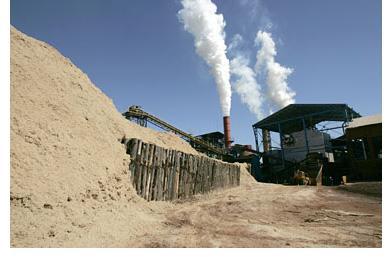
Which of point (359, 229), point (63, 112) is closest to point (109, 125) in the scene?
point (63, 112)

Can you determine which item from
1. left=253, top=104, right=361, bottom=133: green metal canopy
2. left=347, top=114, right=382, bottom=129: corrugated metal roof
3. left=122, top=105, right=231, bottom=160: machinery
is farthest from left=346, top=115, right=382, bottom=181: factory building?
left=122, top=105, right=231, bottom=160: machinery

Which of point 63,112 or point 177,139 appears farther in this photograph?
point 177,139

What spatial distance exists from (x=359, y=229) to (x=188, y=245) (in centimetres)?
→ 418

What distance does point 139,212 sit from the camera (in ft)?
27.4

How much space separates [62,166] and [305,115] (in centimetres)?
3172

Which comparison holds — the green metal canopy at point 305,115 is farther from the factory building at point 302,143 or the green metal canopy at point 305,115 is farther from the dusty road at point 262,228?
the dusty road at point 262,228

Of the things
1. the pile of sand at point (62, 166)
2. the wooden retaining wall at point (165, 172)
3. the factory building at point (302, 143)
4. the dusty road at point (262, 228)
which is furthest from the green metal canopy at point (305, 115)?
the pile of sand at point (62, 166)

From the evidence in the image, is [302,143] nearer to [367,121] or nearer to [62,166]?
[367,121]

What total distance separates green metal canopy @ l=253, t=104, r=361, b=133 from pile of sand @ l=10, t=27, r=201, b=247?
27.3 meters

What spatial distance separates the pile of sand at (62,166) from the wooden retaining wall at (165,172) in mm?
435

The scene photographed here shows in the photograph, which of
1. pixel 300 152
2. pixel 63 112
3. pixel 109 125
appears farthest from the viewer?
pixel 300 152

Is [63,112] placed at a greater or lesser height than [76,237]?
greater
